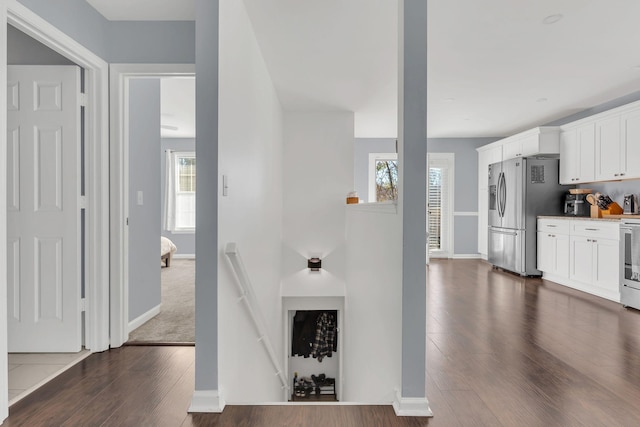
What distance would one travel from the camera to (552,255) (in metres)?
5.37

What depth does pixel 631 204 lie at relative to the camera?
464 cm

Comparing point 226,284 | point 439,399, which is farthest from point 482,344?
point 226,284

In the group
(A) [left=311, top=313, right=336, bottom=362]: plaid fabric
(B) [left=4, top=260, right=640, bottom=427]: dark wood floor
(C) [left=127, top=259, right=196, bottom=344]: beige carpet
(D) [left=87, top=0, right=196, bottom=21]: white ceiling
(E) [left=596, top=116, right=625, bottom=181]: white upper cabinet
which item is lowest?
(A) [left=311, top=313, right=336, bottom=362]: plaid fabric

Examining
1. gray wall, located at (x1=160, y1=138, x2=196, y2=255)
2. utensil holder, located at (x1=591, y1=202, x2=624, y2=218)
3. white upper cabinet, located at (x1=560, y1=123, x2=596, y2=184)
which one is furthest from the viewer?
gray wall, located at (x1=160, y1=138, x2=196, y2=255)

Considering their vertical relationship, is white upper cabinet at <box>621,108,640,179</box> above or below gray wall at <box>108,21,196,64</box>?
below

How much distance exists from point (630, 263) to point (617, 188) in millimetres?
1536

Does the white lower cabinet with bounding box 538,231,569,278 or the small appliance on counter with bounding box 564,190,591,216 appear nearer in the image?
the white lower cabinet with bounding box 538,231,569,278

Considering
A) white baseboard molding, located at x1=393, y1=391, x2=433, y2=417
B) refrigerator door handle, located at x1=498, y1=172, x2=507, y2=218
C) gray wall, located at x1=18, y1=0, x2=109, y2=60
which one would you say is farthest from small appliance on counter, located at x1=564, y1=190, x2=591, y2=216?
gray wall, located at x1=18, y1=0, x2=109, y2=60

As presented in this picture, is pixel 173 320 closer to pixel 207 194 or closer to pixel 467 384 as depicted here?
pixel 207 194

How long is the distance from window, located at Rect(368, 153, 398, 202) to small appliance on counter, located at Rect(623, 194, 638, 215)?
13.1 feet

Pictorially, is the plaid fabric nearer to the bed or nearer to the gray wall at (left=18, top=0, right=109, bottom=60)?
the bed

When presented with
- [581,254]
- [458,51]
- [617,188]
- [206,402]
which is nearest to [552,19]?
[458,51]

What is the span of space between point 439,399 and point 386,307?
61 cm

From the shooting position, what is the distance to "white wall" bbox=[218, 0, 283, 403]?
2.05 metres
